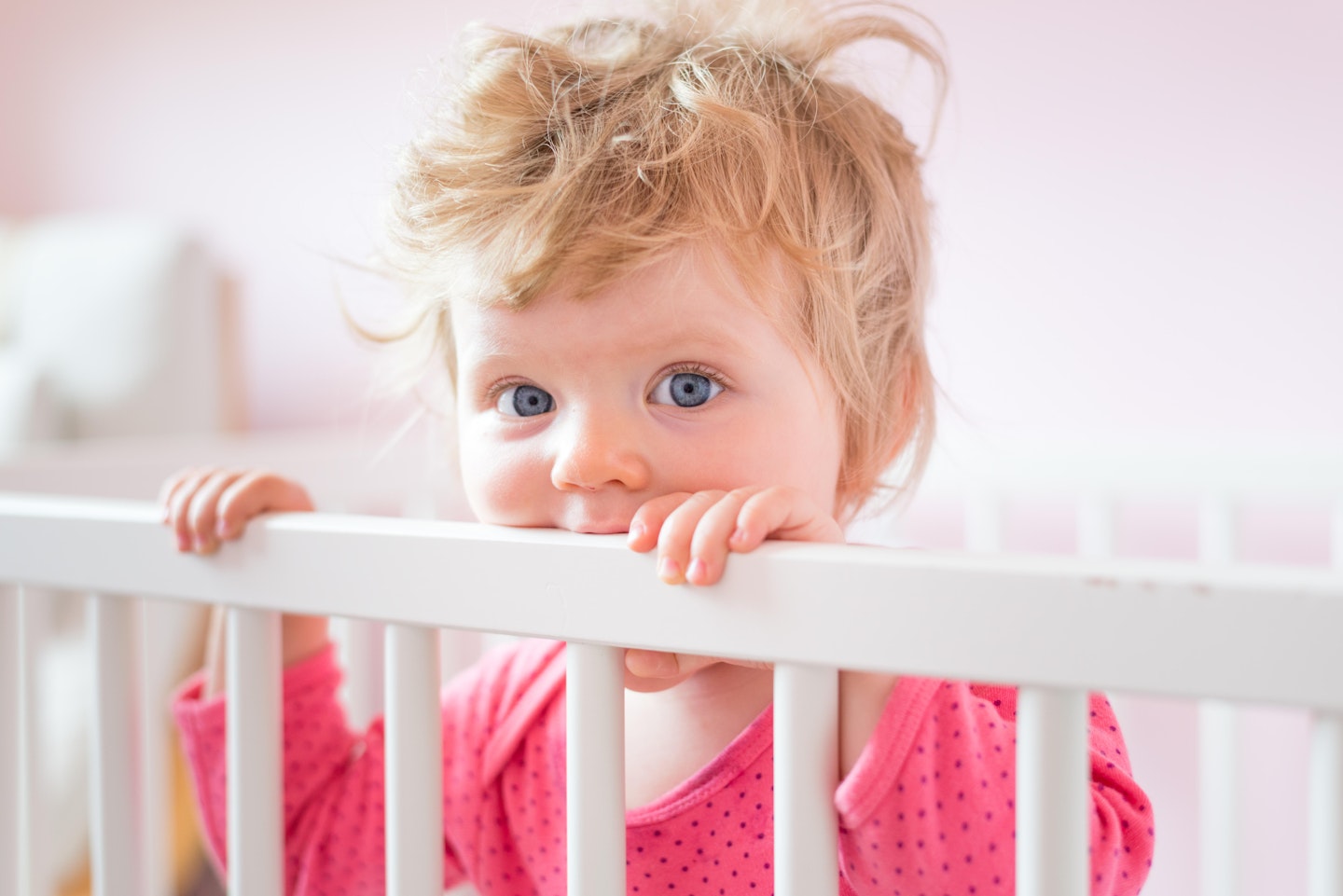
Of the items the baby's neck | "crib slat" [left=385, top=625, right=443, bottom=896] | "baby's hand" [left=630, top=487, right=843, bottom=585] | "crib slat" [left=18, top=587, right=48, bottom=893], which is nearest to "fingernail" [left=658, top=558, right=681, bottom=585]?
"baby's hand" [left=630, top=487, right=843, bottom=585]

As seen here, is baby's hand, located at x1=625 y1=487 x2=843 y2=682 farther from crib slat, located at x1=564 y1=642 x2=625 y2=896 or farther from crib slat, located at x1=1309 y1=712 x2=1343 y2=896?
crib slat, located at x1=1309 y1=712 x2=1343 y2=896

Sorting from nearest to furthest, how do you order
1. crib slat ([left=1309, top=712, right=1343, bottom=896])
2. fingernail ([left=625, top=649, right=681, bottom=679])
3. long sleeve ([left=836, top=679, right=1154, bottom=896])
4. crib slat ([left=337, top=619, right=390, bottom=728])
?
crib slat ([left=1309, top=712, right=1343, bottom=896]) < long sleeve ([left=836, top=679, right=1154, bottom=896]) < fingernail ([left=625, top=649, right=681, bottom=679]) < crib slat ([left=337, top=619, right=390, bottom=728])

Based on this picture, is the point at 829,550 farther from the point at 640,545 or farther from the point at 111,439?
the point at 111,439

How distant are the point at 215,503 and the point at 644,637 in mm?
231

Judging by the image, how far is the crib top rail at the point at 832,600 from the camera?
34 centimetres

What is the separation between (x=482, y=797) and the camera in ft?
2.42

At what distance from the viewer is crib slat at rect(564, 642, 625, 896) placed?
46cm

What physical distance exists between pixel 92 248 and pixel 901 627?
140cm

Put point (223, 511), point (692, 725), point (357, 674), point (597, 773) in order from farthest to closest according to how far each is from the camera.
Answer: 1. point (357, 674)
2. point (692, 725)
3. point (223, 511)
4. point (597, 773)

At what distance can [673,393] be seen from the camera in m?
0.59

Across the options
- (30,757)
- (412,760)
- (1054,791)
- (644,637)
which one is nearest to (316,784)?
(30,757)

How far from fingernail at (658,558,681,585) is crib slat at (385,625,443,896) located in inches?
4.6

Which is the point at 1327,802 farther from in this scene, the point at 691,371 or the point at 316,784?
the point at 316,784

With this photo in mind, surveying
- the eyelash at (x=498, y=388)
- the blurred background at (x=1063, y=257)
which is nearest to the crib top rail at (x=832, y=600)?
the eyelash at (x=498, y=388)
